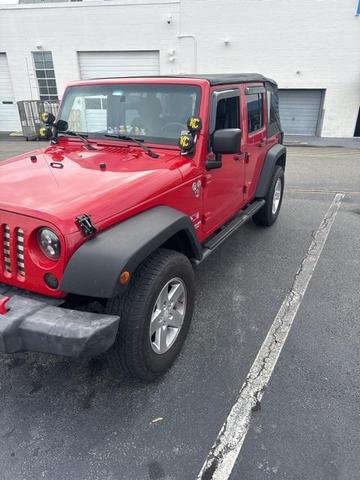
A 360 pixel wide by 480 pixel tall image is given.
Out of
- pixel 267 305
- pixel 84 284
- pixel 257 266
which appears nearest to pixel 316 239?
pixel 257 266

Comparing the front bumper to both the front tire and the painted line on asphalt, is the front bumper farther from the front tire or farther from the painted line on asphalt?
the painted line on asphalt

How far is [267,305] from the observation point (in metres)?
3.46

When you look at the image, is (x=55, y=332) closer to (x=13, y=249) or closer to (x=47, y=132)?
(x=13, y=249)

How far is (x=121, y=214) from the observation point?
2215 mm

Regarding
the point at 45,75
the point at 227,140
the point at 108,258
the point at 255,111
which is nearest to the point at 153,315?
the point at 108,258

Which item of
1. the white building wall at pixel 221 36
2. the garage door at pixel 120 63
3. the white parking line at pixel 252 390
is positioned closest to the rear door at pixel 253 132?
the white parking line at pixel 252 390

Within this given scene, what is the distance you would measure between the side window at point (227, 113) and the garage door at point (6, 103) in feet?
56.1

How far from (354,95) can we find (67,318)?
16.8 meters

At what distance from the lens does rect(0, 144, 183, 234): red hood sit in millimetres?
2066

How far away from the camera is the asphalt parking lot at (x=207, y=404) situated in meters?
1.99

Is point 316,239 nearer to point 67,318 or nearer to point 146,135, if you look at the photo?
point 146,135

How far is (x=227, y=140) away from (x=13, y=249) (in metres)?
1.75

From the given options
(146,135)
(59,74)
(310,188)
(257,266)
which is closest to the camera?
(146,135)

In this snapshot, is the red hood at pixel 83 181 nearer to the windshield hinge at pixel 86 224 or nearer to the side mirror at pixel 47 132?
the windshield hinge at pixel 86 224
